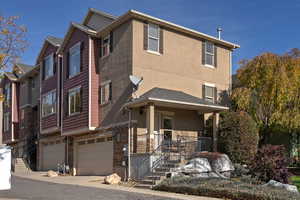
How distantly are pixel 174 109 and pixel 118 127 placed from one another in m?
3.31

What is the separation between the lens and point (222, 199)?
1409 centimetres

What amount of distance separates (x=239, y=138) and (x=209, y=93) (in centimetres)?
530

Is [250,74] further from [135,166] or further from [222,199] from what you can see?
[222,199]

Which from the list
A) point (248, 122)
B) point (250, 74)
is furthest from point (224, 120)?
point (250, 74)

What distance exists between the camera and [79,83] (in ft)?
82.5

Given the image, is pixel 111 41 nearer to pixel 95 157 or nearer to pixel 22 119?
pixel 95 157

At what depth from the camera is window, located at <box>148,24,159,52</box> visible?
2288cm

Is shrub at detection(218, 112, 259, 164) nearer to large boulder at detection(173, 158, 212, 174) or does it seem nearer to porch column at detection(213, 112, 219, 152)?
porch column at detection(213, 112, 219, 152)

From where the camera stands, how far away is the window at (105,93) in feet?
76.9

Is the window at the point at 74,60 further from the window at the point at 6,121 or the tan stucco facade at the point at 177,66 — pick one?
the window at the point at 6,121

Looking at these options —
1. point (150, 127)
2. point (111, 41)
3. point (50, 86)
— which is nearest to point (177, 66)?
point (111, 41)

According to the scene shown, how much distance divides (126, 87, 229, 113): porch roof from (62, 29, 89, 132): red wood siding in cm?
418

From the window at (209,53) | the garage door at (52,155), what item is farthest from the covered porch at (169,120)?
the garage door at (52,155)

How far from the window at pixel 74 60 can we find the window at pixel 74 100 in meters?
1.11
